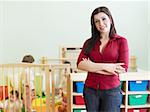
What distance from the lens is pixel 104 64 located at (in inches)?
53.7

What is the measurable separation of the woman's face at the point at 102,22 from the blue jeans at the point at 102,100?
0.37 metres

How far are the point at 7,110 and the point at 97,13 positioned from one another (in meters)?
1.51

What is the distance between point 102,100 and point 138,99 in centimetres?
95

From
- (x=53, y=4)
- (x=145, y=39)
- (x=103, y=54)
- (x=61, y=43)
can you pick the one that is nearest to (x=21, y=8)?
(x=53, y=4)

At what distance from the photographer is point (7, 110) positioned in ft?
7.80

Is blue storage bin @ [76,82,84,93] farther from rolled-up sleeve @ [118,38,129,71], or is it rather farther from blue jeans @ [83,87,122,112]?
rolled-up sleeve @ [118,38,129,71]

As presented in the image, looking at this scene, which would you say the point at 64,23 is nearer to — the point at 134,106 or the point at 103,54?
the point at 134,106

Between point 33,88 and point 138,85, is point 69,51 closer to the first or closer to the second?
point 33,88

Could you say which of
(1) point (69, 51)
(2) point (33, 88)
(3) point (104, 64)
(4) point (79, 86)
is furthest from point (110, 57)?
(1) point (69, 51)

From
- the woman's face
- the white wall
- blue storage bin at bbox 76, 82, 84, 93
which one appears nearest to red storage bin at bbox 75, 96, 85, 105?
blue storage bin at bbox 76, 82, 84, 93

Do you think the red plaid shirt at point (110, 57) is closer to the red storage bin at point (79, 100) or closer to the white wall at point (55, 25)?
the red storage bin at point (79, 100)

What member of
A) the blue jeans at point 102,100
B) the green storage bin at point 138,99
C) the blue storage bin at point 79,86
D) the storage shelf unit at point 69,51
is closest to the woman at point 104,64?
the blue jeans at point 102,100

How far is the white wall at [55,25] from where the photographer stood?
3.61 meters

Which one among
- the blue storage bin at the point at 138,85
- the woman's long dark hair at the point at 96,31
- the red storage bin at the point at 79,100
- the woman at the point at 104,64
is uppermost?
the woman's long dark hair at the point at 96,31
